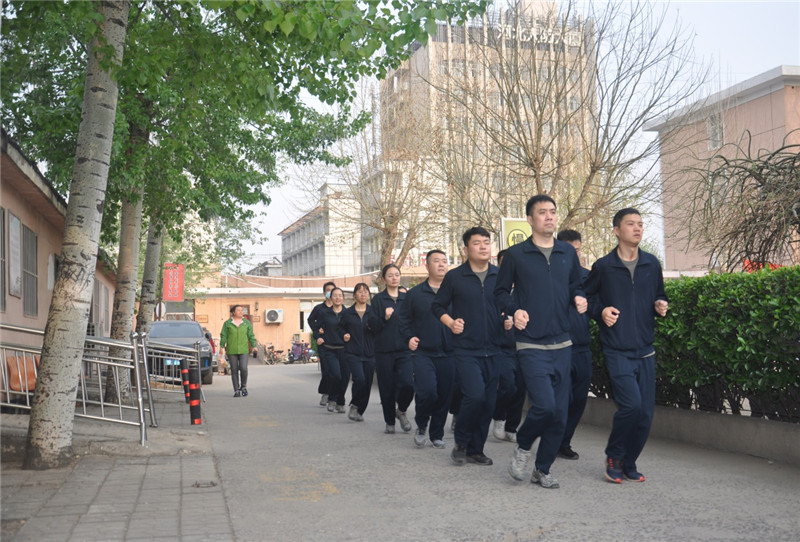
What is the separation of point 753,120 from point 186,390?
29406mm

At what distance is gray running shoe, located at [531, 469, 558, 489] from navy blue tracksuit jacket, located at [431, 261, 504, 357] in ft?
4.89

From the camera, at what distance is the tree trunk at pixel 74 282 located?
325 inches

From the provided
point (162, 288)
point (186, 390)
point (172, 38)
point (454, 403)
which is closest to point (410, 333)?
Result: point (454, 403)

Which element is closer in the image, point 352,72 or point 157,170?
point 352,72

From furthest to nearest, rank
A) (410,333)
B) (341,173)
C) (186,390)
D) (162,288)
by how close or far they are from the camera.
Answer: (162,288), (341,173), (186,390), (410,333)

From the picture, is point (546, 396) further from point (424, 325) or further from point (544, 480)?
point (424, 325)

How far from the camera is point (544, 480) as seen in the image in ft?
22.7

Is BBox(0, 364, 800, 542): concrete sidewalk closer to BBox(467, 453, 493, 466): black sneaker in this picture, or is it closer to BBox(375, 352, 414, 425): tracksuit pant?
BBox(467, 453, 493, 466): black sneaker

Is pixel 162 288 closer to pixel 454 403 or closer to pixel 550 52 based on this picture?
pixel 550 52

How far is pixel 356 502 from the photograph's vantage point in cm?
655

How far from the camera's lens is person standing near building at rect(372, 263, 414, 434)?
10914 millimetres

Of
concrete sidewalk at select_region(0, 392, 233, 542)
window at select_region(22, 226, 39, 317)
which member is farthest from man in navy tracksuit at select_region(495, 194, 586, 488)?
window at select_region(22, 226, 39, 317)

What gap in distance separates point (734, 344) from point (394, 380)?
4.18m

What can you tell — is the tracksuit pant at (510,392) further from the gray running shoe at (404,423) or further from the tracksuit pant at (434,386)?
the gray running shoe at (404,423)
